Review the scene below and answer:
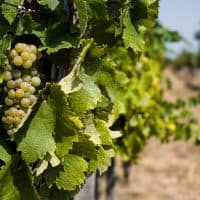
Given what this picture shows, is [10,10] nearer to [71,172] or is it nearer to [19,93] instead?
[19,93]

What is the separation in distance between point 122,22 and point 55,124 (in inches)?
13.4

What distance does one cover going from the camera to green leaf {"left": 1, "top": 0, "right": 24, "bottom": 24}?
1.68m

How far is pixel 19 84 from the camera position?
171 cm

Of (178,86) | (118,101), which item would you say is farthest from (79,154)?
(178,86)

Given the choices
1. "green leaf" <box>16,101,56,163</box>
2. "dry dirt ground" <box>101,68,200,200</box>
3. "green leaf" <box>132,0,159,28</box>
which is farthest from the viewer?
"dry dirt ground" <box>101,68,200,200</box>

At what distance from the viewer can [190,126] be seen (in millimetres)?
4559

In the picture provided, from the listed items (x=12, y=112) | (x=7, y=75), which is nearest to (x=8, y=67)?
(x=7, y=75)

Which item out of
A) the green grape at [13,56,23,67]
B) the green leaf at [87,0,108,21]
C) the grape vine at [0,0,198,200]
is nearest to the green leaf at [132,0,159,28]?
the grape vine at [0,0,198,200]

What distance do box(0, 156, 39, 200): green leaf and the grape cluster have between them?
0.35 feet

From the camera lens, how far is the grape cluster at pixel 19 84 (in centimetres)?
169

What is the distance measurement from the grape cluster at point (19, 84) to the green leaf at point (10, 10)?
0.08m

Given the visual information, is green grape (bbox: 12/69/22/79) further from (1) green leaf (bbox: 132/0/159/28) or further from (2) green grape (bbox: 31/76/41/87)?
(1) green leaf (bbox: 132/0/159/28)

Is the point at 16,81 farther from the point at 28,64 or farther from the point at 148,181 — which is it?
the point at 148,181

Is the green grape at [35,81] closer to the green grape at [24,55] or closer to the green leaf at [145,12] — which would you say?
the green grape at [24,55]
